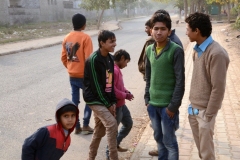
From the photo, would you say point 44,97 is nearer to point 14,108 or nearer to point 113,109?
point 14,108

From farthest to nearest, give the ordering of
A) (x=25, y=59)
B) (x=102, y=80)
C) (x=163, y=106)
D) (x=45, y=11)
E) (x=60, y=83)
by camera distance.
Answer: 1. (x=45, y=11)
2. (x=25, y=59)
3. (x=60, y=83)
4. (x=102, y=80)
5. (x=163, y=106)

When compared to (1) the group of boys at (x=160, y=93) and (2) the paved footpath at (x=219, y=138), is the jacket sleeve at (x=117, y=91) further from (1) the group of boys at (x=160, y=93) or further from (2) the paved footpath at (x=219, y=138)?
(2) the paved footpath at (x=219, y=138)

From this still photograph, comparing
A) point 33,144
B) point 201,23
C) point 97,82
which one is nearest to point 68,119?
point 33,144

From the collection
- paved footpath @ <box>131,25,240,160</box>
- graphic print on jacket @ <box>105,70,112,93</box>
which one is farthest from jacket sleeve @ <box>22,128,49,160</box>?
paved footpath @ <box>131,25,240,160</box>

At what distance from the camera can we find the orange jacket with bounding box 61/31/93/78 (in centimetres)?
453

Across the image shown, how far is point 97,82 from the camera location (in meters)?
3.40

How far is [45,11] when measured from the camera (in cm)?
3850

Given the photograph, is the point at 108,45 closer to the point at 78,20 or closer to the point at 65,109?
the point at 65,109

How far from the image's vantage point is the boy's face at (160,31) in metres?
3.06

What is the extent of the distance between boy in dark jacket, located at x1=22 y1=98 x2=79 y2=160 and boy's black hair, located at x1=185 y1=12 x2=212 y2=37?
1.32 m

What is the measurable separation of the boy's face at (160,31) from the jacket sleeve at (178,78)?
184 mm

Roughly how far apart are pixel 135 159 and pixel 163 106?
44.8 inches

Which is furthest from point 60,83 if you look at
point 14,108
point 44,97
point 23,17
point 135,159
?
point 23,17

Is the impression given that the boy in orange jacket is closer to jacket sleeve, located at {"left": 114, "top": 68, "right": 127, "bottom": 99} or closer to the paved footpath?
jacket sleeve, located at {"left": 114, "top": 68, "right": 127, "bottom": 99}
